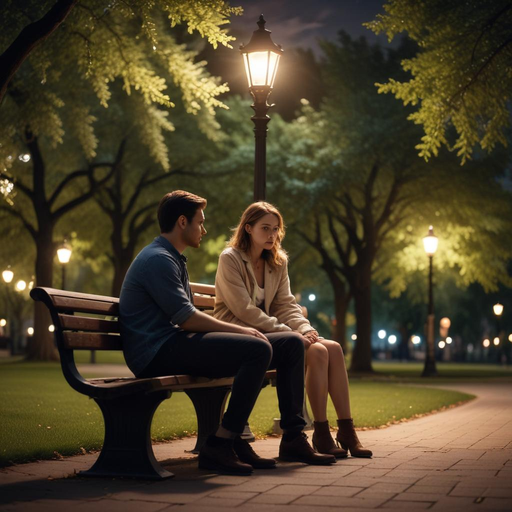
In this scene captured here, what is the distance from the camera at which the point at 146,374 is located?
20.5 ft

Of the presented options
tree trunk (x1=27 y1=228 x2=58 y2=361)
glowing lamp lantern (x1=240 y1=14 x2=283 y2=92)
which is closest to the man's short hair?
glowing lamp lantern (x1=240 y1=14 x2=283 y2=92)

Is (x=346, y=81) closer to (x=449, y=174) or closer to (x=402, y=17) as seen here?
(x=449, y=174)

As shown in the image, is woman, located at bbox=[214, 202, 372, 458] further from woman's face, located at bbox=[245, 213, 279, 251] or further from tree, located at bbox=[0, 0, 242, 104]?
tree, located at bbox=[0, 0, 242, 104]

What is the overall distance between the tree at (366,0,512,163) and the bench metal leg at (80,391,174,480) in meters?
11.0

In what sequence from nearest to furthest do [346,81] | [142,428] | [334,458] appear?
1. [142,428]
2. [334,458]
3. [346,81]

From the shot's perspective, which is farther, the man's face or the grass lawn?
the grass lawn

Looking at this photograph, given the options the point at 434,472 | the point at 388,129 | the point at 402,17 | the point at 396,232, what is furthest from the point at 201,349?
the point at 396,232

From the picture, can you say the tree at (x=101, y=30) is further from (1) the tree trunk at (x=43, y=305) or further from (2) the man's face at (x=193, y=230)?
(1) the tree trunk at (x=43, y=305)

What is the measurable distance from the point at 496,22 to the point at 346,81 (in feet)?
49.6

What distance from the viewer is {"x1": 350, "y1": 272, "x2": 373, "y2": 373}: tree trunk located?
105 ft

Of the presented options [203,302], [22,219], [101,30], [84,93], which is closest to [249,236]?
[203,302]

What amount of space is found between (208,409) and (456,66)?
10.3 m

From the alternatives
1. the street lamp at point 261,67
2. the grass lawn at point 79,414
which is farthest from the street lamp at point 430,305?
the street lamp at point 261,67

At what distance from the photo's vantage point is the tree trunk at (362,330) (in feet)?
105
